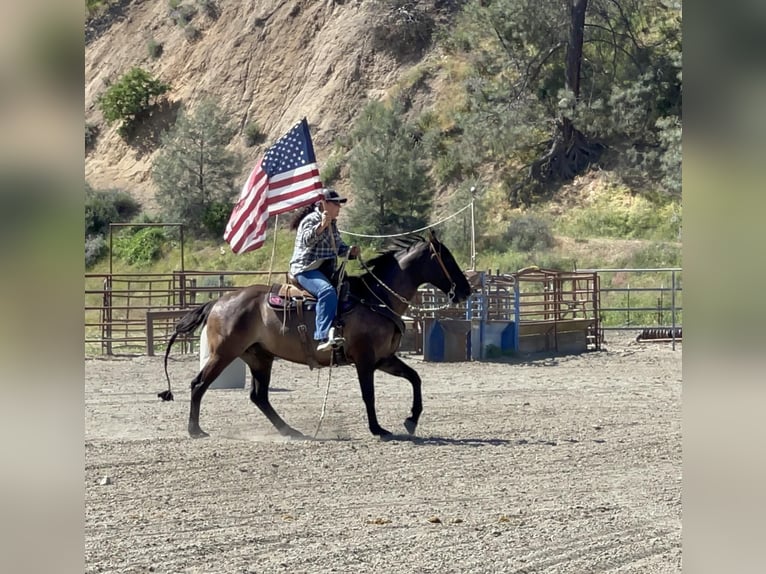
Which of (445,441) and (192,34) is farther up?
(192,34)

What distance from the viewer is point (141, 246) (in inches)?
1623

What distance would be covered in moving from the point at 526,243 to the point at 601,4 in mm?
13218

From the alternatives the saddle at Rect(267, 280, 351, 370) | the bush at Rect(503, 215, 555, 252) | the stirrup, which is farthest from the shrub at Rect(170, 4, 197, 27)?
the stirrup

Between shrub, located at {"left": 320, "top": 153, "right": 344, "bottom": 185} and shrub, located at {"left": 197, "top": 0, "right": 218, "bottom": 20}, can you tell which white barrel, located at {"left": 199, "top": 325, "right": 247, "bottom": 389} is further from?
shrub, located at {"left": 197, "top": 0, "right": 218, "bottom": 20}

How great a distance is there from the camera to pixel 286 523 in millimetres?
6348

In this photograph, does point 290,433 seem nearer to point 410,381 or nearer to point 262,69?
point 410,381

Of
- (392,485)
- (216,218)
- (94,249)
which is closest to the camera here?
(392,485)

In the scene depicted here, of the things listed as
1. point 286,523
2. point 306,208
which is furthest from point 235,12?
point 286,523

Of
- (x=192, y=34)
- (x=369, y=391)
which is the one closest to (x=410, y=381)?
(x=369, y=391)

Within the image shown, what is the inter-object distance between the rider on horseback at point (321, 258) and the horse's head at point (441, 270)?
836 mm

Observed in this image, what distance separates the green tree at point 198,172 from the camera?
1697 inches

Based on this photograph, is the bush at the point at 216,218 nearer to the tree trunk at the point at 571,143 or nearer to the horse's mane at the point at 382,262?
the tree trunk at the point at 571,143

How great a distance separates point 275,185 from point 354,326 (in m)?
1.79
